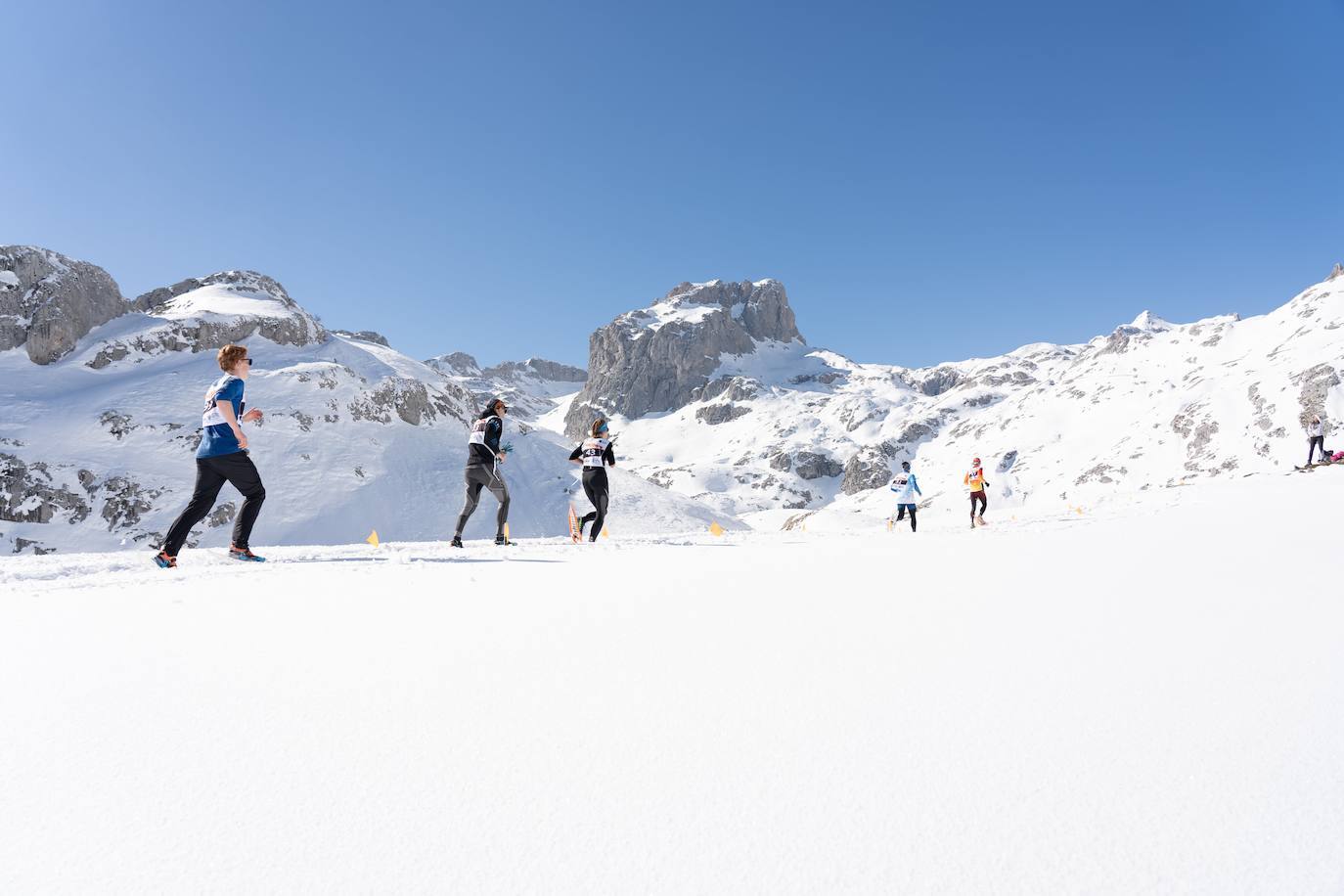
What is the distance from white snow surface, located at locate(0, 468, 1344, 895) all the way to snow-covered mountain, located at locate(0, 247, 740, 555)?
91.9 feet

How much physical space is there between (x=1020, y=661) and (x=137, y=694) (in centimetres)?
402

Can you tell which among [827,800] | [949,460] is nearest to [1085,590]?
[827,800]

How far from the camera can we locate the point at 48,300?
36.1m

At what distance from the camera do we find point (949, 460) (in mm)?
179625

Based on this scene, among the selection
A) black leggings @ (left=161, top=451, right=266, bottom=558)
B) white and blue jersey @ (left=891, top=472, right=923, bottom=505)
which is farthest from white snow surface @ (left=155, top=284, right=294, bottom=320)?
white and blue jersey @ (left=891, top=472, right=923, bottom=505)

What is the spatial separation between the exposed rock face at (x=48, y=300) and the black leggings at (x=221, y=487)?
38.9 metres

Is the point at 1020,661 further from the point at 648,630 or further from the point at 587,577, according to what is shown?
the point at 587,577

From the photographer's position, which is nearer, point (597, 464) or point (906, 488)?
point (597, 464)

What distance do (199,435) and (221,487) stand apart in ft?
96.8

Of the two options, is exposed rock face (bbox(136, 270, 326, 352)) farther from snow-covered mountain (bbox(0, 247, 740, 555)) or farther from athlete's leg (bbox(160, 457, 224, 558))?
athlete's leg (bbox(160, 457, 224, 558))

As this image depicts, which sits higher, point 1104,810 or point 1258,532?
point 1258,532

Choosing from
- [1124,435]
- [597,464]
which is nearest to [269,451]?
[597,464]

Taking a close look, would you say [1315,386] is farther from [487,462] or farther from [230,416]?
[230,416]

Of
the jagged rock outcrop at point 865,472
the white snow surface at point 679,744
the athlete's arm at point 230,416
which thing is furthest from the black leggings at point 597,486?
the jagged rock outcrop at point 865,472
